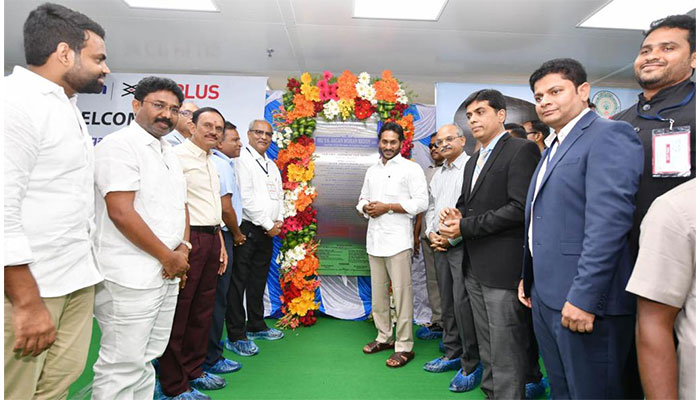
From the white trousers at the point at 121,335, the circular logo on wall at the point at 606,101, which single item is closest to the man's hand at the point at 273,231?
the white trousers at the point at 121,335

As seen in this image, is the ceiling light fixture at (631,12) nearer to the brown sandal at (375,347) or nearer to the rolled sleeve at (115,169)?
the brown sandal at (375,347)

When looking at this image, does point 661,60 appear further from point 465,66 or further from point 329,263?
point 465,66

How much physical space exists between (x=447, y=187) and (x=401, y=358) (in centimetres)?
141

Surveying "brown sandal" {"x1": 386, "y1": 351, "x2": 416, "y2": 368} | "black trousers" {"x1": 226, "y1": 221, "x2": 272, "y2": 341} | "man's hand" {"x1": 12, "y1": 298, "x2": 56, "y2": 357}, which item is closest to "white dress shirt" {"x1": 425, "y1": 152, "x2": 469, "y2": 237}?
"brown sandal" {"x1": 386, "y1": 351, "x2": 416, "y2": 368}

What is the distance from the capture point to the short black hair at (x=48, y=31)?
1.36m

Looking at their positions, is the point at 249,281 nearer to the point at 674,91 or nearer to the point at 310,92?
the point at 310,92

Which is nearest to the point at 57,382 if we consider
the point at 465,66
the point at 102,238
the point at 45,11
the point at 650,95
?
the point at 102,238

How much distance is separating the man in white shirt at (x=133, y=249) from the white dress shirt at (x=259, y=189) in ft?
4.88

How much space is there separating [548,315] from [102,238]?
74.5 inches

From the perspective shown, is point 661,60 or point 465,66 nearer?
point 661,60

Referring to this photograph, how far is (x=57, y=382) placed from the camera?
1.43 meters

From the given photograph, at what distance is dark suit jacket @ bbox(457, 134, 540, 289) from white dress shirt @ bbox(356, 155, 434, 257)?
0.95 m

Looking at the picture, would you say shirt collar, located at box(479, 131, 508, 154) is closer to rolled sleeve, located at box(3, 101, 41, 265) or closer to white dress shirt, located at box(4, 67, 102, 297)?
white dress shirt, located at box(4, 67, 102, 297)

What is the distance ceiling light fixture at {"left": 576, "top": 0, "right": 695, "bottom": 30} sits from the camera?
370 cm
